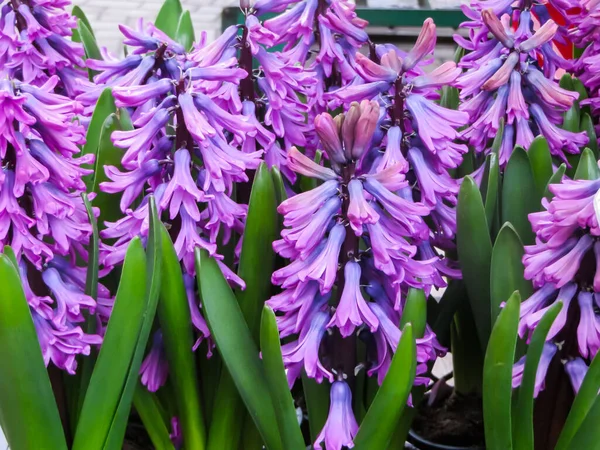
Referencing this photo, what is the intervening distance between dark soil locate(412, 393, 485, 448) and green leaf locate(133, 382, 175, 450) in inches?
12.1

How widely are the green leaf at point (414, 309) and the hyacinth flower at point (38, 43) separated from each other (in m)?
0.43

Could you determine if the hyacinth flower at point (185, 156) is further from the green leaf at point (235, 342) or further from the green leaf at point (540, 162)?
the green leaf at point (540, 162)

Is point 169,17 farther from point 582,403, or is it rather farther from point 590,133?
point 582,403

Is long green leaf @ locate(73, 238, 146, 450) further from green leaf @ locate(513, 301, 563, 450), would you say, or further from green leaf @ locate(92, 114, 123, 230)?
green leaf @ locate(513, 301, 563, 450)

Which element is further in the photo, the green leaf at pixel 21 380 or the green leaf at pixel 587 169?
the green leaf at pixel 587 169

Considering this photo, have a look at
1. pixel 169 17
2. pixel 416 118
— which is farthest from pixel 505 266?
pixel 169 17

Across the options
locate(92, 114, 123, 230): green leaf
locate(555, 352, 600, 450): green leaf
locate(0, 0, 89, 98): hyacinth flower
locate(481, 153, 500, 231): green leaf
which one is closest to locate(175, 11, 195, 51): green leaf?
locate(0, 0, 89, 98): hyacinth flower

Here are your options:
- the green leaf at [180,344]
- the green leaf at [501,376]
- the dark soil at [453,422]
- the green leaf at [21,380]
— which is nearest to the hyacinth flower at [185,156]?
the green leaf at [180,344]

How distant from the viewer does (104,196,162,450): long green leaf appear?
603 millimetres

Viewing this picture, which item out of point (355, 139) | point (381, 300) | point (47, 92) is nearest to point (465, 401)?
point (381, 300)

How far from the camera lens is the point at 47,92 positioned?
2.24 ft

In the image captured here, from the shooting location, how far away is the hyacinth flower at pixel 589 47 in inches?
36.2

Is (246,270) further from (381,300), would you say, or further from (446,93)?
(446,93)

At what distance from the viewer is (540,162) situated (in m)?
0.78
